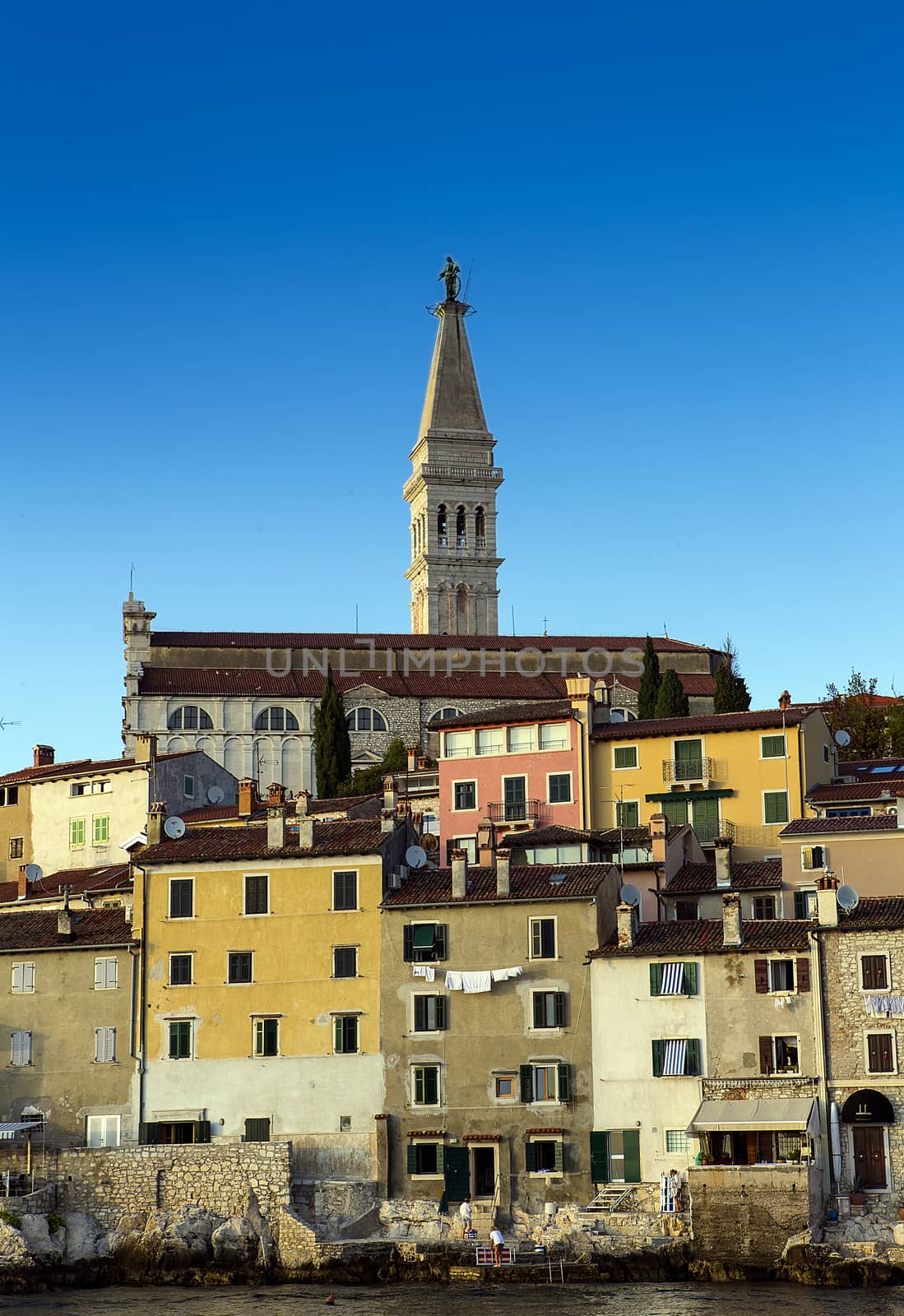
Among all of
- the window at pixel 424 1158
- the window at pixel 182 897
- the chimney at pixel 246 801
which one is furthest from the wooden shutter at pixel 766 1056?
the chimney at pixel 246 801

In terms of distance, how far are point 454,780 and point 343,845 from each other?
17269mm

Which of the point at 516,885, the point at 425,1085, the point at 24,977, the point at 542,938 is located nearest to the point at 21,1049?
the point at 24,977

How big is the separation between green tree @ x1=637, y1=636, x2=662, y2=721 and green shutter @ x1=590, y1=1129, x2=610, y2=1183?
50.5 metres

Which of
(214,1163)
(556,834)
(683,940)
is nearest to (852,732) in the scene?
(556,834)

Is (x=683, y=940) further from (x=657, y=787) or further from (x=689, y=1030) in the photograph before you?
(x=657, y=787)

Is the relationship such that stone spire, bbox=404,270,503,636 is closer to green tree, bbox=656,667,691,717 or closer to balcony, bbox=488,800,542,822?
green tree, bbox=656,667,691,717

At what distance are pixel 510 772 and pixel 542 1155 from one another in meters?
22.4

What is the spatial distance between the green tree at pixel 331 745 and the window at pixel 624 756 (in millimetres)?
30653

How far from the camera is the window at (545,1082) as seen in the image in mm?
49688

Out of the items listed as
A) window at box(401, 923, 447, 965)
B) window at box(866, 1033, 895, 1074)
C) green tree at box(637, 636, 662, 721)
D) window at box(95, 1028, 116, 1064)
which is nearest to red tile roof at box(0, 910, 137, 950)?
window at box(95, 1028, 116, 1064)

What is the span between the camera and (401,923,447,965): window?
5188 centimetres

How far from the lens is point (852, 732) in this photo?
284ft

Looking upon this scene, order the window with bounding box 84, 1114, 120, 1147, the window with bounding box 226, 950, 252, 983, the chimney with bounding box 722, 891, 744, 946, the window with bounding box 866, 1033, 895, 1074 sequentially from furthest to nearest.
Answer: the window with bounding box 226, 950, 252, 983 → the window with bounding box 84, 1114, 120, 1147 → the chimney with bounding box 722, 891, 744, 946 → the window with bounding box 866, 1033, 895, 1074

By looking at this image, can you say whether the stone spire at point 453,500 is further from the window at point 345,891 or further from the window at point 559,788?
the window at point 345,891
